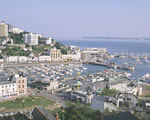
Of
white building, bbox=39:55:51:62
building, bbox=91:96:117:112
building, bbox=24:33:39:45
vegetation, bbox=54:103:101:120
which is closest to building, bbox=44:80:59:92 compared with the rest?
building, bbox=91:96:117:112

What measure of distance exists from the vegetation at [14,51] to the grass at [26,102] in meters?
20.7

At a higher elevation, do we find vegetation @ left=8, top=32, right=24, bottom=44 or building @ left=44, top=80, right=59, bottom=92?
vegetation @ left=8, top=32, right=24, bottom=44

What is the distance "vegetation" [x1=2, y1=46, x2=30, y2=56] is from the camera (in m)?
34.0

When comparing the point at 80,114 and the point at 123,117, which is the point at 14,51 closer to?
the point at 80,114

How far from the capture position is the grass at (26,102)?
13.0m

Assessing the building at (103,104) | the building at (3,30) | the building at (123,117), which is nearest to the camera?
the building at (123,117)

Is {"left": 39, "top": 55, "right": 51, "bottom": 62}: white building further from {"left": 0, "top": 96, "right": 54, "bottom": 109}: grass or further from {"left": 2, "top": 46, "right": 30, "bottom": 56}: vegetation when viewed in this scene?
{"left": 0, "top": 96, "right": 54, "bottom": 109}: grass

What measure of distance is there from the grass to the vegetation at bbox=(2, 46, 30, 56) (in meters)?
20.7

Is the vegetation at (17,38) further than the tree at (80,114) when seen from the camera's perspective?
Yes

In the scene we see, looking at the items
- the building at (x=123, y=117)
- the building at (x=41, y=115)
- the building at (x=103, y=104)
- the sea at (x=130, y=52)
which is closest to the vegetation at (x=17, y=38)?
the sea at (x=130, y=52)

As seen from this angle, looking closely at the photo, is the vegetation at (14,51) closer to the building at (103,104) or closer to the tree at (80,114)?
Answer: the building at (103,104)

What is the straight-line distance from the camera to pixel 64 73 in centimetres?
2617

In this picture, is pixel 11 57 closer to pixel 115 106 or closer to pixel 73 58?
pixel 73 58

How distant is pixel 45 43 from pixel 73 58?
965 centimetres
